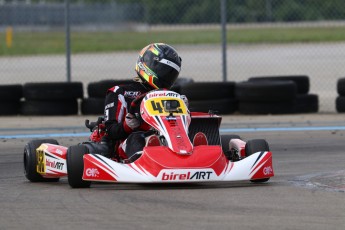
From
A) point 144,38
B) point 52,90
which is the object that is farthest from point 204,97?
point 144,38

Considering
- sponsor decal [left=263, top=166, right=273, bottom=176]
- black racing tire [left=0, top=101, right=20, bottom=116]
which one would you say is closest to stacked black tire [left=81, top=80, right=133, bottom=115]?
black racing tire [left=0, top=101, right=20, bottom=116]

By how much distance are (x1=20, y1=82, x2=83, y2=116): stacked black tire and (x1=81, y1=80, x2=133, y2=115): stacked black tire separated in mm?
146

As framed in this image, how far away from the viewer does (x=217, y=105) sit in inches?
573

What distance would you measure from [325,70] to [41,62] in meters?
8.70

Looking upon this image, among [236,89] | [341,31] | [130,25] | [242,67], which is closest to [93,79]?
[130,25]

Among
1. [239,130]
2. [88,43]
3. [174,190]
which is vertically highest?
[174,190]

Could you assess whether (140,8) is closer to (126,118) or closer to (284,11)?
(284,11)

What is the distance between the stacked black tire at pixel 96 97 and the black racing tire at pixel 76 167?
6854 millimetres

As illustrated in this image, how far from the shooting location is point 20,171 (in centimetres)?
929

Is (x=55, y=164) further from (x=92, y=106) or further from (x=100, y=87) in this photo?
(x=92, y=106)

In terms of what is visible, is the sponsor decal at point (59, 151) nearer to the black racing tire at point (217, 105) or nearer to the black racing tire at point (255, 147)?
the black racing tire at point (255, 147)

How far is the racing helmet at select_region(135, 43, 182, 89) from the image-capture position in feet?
27.4

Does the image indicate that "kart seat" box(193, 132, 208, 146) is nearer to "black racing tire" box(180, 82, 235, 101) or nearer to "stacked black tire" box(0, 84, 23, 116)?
"black racing tire" box(180, 82, 235, 101)

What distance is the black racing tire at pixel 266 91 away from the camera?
14.3 meters
